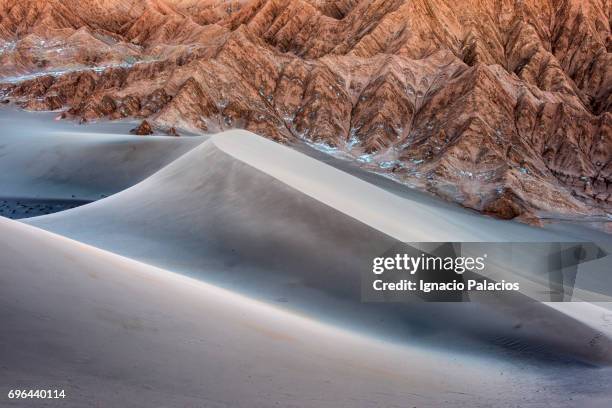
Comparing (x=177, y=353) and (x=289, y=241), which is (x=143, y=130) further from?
(x=177, y=353)

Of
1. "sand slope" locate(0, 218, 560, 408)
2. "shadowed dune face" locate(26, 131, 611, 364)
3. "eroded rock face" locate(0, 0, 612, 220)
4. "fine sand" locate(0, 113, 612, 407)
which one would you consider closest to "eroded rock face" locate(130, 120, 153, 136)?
"eroded rock face" locate(0, 0, 612, 220)

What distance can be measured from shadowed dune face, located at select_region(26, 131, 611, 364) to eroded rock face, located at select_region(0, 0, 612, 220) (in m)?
22.5

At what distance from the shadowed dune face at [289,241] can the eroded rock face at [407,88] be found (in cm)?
2253

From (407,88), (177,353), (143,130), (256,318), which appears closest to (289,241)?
(256,318)

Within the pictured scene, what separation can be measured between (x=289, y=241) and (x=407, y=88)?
43686 mm

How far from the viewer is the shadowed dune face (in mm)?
7836

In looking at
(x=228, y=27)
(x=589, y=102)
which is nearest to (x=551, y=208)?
(x=589, y=102)

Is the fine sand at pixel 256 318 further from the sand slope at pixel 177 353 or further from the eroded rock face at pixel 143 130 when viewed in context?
the eroded rock face at pixel 143 130

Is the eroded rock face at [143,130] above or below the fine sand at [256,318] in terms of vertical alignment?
above

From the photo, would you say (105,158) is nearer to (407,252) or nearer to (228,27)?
(407,252)

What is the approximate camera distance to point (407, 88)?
50844mm

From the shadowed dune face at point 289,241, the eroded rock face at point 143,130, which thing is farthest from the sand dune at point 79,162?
the shadowed dune face at point 289,241

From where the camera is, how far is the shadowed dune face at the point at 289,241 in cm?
784

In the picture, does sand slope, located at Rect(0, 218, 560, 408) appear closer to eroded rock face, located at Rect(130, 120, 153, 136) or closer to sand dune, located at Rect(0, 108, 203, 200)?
sand dune, located at Rect(0, 108, 203, 200)
